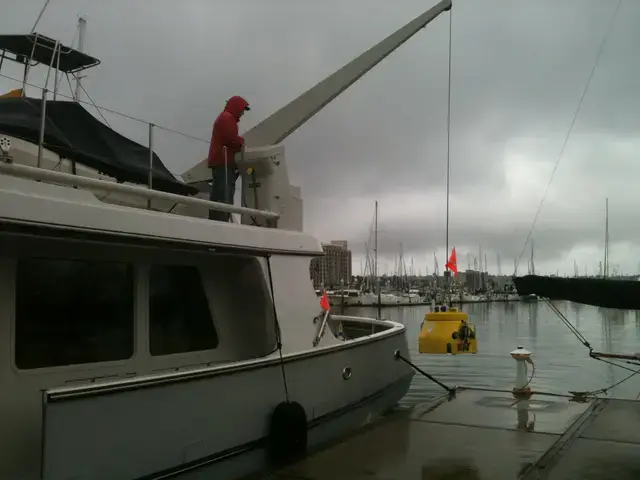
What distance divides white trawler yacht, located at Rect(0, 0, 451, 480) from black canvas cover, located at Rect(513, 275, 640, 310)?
2526mm

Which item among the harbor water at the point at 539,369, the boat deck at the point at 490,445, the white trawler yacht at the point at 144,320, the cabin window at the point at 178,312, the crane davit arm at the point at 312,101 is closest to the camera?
the white trawler yacht at the point at 144,320

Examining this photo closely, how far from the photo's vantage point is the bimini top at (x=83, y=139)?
20.6ft

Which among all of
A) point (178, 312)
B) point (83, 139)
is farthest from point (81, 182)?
point (83, 139)

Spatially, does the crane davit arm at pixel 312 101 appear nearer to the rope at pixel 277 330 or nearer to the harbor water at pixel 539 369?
the rope at pixel 277 330

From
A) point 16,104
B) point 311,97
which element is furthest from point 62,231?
point 311,97

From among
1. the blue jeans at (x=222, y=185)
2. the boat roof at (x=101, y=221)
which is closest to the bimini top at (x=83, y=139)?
the blue jeans at (x=222, y=185)

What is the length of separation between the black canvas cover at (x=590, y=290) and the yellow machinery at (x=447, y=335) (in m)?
3.57

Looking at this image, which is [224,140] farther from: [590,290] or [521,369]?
[521,369]

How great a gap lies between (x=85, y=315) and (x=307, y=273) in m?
3.12

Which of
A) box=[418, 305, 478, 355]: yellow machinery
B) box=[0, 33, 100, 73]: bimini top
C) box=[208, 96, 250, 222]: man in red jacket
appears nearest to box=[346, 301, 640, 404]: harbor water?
box=[418, 305, 478, 355]: yellow machinery

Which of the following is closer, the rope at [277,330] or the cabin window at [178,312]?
the cabin window at [178,312]

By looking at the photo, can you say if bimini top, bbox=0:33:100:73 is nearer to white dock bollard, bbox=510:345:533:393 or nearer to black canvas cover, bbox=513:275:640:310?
black canvas cover, bbox=513:275:640:310

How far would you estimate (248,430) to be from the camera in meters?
6.13

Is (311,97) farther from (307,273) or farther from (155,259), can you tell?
(155,259)
